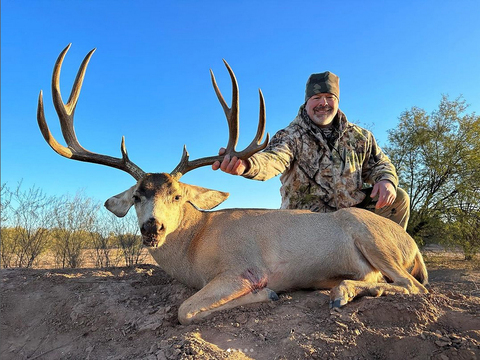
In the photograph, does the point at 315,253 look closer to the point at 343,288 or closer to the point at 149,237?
the point at 343,288

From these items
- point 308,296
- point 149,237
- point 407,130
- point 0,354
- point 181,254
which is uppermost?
point 407,130

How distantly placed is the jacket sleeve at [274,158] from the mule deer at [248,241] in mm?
230

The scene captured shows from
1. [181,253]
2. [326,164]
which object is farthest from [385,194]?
[181,253]

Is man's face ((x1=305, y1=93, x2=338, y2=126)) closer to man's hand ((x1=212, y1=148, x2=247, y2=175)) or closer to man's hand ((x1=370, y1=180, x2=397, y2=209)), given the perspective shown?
man's hand ((x1=370, y1=180, x2=397, y2=209))

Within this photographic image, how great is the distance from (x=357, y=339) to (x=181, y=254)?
241 centimetres

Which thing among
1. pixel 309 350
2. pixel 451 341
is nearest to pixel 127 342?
pixel 309 350

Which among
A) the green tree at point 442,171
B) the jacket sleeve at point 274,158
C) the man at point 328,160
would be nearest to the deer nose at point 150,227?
the jacket sleeve at point 274,158

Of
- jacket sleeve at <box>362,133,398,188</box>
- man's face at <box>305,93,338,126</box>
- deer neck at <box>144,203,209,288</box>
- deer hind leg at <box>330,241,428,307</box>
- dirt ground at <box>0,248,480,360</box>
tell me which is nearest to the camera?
dirt ground at <box>0,248,480,360</box>

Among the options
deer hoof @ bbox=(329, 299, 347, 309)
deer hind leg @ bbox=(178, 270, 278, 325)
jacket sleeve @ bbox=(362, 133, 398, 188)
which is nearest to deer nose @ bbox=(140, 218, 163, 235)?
deer hind leg @ bbox=(178, 270, 278, 325)

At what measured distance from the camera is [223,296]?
12.1 feet

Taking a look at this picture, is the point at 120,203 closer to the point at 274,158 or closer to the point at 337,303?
the point at 274,158

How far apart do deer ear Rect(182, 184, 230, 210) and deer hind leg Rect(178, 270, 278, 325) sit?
127cm

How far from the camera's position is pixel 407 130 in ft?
42.8

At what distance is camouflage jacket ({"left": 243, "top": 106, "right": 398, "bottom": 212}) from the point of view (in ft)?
20.5
